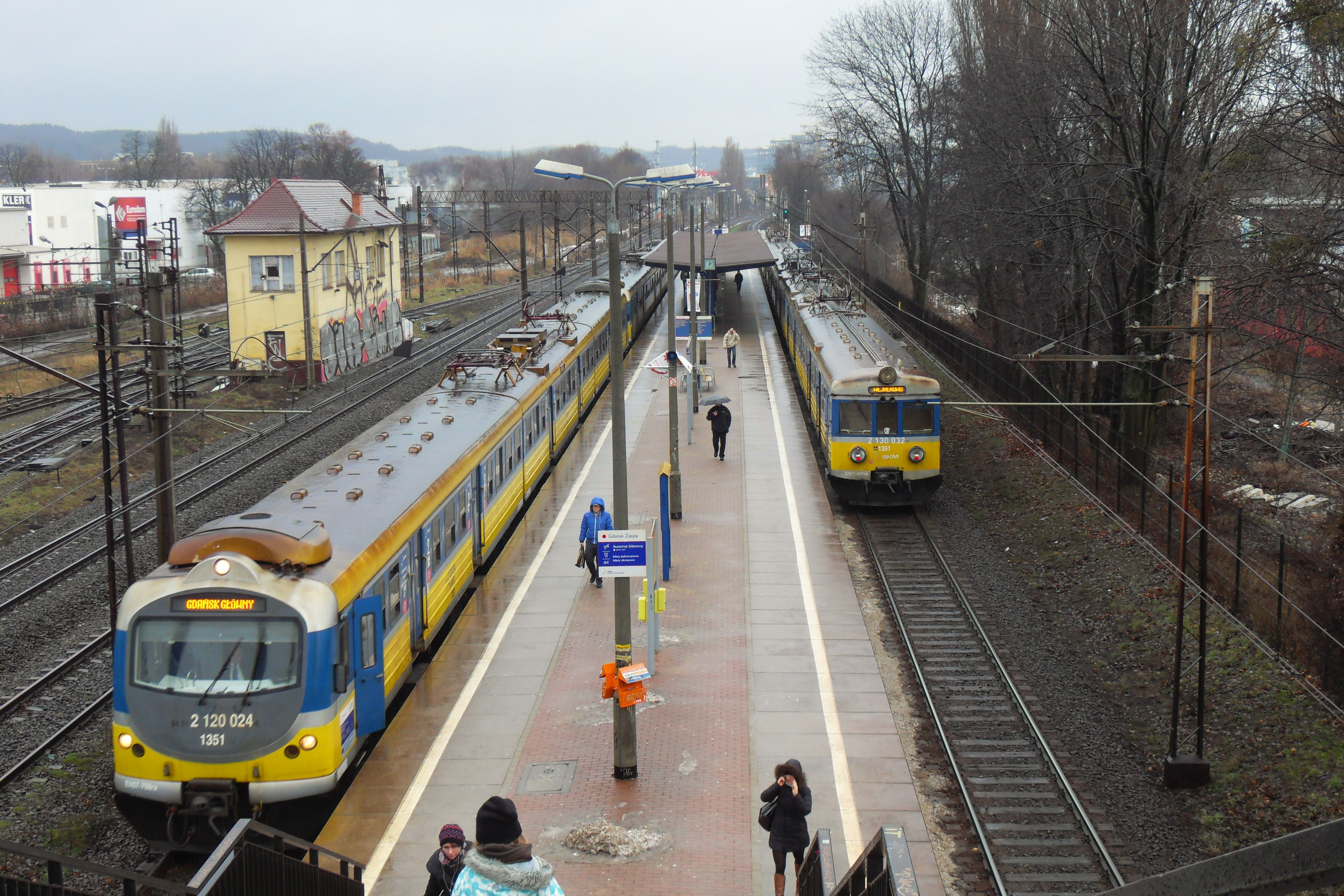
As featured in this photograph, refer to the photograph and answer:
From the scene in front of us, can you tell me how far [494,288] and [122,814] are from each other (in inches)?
2735

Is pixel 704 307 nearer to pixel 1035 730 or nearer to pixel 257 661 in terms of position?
pixel 1035 730

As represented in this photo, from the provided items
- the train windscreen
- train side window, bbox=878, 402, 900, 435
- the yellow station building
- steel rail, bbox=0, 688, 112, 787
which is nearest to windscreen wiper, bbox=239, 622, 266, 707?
the train windscreen

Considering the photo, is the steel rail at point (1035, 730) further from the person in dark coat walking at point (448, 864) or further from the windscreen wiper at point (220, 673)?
the windscreen wiper at point (220, 673)

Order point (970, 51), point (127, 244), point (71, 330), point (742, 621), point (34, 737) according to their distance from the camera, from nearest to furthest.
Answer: point (34, 737), point (742, 621), point (970, 51), point (71, 330), point (127, 244)

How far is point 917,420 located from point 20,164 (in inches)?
6001

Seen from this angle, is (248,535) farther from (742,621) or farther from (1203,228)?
(1203,228)

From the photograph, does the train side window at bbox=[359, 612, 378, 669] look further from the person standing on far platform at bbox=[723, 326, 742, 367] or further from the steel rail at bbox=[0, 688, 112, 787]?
the person standing on far platform at bbox=[723, 326, 742, 367]

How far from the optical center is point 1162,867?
11180 millimetres

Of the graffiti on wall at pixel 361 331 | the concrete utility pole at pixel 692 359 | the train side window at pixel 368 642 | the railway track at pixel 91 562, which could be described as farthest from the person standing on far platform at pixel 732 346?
the train side window at pixel 368 642

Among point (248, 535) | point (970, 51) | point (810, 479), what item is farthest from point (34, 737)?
point (970, 51)

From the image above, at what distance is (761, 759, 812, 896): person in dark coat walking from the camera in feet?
32.1

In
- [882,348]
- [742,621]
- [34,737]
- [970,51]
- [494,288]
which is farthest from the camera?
[494,288]

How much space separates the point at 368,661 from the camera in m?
12.0

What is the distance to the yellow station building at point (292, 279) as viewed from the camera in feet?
138
